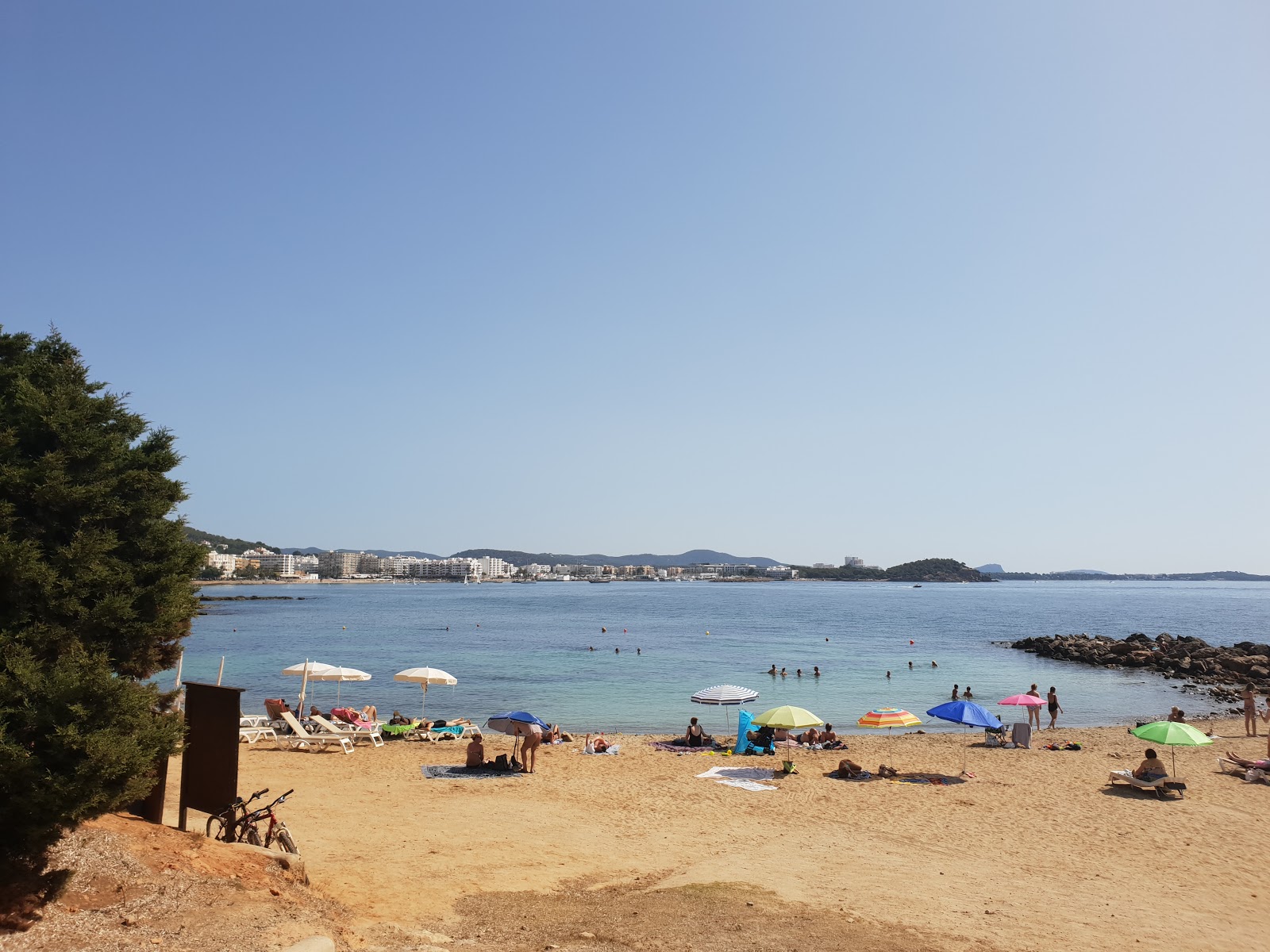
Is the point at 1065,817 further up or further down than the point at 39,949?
further down

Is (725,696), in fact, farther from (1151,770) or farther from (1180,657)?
(1180,657)

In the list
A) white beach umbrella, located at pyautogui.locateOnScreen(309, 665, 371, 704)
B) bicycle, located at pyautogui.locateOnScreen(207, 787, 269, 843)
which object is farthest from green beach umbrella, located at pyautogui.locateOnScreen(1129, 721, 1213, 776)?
white beach umbrella, located at pyautogui.locateOnScreen(309, 665, 371, 704)

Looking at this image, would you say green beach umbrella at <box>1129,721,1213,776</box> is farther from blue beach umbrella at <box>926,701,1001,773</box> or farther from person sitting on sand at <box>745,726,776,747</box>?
person sitting on sand at <box>745,726,776,747</box>

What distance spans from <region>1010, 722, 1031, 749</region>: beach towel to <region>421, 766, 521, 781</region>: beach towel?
13816mm

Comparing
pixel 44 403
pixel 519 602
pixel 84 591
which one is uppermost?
pixel 44 403

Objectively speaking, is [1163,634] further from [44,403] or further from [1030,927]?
[44,403]

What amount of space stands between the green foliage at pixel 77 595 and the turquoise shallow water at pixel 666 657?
20106mm

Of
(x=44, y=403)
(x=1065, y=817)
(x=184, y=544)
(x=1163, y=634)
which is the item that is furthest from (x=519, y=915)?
(x=1163, y=634)

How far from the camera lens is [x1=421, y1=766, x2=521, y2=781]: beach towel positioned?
17.0 metres

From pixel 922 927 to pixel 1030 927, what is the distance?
4.15 feet

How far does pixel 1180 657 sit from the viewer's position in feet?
162

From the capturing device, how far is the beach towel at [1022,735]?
2191 cm

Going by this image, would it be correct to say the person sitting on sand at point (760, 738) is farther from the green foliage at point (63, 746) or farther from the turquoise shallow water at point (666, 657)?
the green foliage at point (63, 746)

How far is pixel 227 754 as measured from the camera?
30.0 feet
